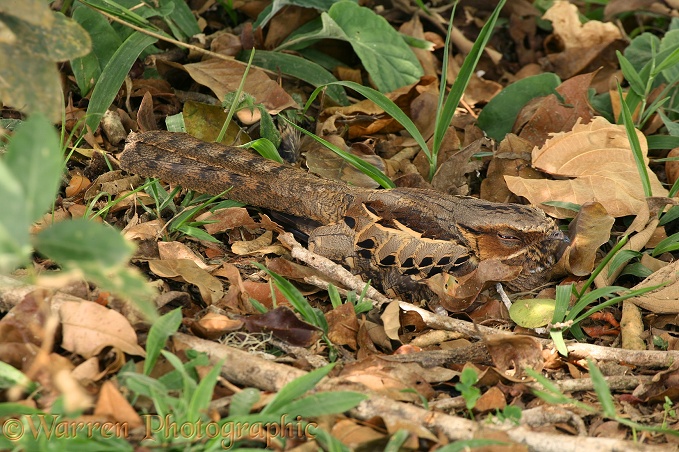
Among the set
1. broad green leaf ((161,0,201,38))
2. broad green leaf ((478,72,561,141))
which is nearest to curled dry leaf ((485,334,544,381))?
broad green leaf ((478,72,561,141))

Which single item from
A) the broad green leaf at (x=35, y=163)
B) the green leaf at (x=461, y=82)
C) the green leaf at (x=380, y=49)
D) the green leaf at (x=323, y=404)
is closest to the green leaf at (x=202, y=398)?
the green leaf at (x=323, y=404)

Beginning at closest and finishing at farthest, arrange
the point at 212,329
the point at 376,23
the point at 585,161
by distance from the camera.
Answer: the point at 212,329 → the point at 585,161 → the point at 376,23

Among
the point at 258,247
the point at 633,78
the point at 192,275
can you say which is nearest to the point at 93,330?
the point at 192,275

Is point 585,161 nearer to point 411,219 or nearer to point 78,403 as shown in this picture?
point 411,219

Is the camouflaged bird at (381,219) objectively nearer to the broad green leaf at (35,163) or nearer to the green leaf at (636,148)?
the green leaf at (636,148)

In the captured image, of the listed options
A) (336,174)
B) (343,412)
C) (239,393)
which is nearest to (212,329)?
(239,393)

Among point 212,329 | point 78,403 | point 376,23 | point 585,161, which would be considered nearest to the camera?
point 78,403

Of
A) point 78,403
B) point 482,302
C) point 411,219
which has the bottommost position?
point 482,302
